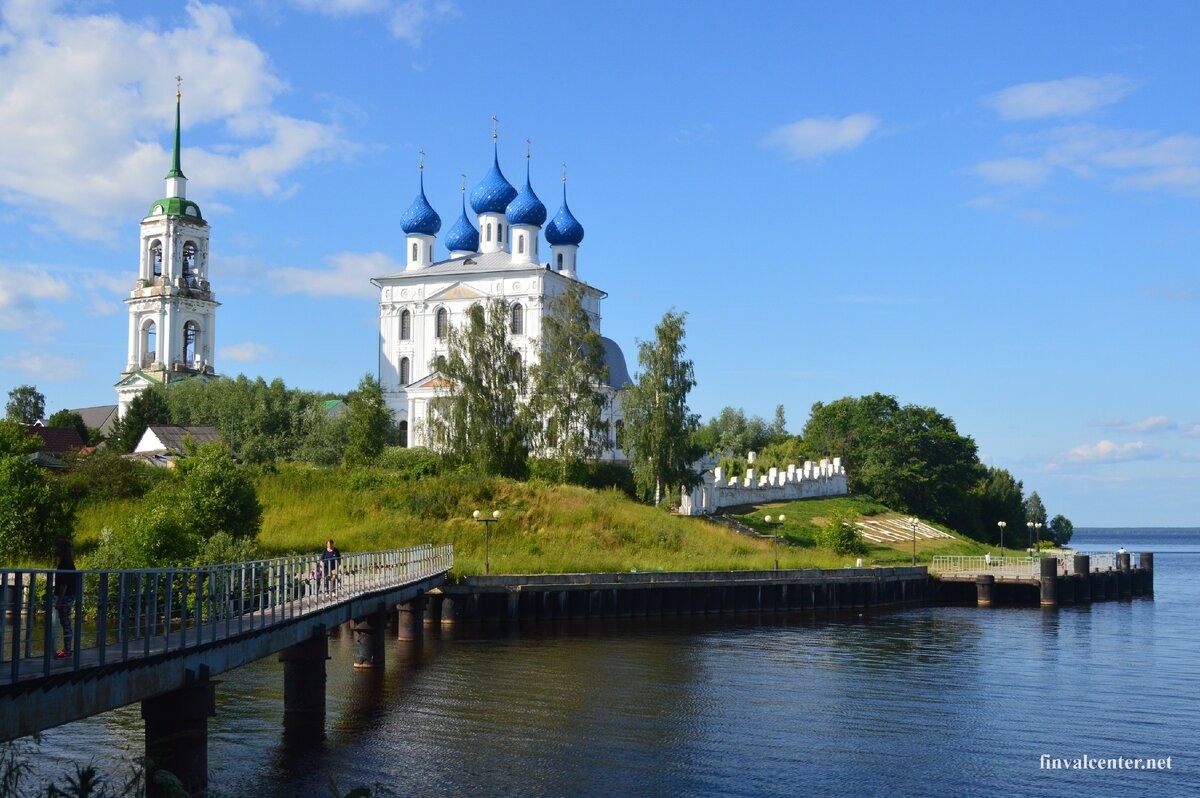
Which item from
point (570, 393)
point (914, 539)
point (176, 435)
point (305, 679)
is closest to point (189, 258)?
point (176, 435)

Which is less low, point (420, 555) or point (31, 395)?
point (31, 395)

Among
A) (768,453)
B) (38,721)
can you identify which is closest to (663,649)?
(38,721)

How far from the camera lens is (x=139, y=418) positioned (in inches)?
3155

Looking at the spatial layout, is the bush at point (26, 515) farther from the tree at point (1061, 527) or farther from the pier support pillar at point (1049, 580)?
the tree at point (1061, 527)

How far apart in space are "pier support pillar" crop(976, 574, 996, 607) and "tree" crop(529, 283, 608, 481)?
66.9ft

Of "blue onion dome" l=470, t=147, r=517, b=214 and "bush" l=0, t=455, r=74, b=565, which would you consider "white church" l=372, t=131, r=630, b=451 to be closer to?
"blue onion dome" l=470, t=147, r=517, b=214

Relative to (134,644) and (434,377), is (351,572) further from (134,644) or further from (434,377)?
(434,377)

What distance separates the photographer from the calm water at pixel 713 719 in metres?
20.1

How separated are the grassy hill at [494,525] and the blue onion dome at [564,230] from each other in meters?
30.8

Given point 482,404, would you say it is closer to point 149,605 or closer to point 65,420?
point 65,420

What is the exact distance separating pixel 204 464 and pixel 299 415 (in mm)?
30441

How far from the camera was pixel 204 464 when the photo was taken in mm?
45562

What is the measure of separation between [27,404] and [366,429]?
6906cm

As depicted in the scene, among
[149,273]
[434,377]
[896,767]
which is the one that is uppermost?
[149,273]
